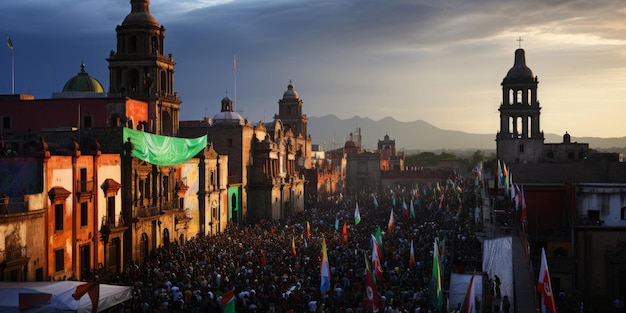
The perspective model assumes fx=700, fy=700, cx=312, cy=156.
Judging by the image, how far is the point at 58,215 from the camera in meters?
31.2

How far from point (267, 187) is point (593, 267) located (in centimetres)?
3540

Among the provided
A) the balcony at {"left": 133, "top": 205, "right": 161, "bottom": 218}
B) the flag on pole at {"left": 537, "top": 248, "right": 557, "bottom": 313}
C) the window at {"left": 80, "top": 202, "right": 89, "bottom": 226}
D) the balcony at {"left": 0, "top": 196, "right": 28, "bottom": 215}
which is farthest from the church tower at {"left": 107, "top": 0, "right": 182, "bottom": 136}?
the flag on pole at {"left": 537, "top": 248, "right": 557, "bottom": 313}

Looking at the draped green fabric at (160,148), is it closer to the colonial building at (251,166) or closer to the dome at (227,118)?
the colonial building at (251,166)

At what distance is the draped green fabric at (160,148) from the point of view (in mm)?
38344

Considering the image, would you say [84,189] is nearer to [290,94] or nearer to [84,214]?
[84,214]

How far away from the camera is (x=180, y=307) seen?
26609 millimetres

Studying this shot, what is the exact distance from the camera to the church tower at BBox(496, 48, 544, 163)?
6569 centimetres

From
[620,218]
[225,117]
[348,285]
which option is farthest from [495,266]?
[225,117]

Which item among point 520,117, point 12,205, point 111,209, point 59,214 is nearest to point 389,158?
point 520,117

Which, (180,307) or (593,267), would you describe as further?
(593,267)

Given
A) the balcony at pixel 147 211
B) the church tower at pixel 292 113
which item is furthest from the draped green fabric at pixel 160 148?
the church tower at pixel 292 113

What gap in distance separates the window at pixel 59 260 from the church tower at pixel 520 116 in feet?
150

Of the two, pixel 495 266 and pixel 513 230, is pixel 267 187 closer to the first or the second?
pixel 513 230

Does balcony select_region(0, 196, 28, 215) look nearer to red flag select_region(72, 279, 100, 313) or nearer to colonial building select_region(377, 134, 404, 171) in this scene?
red flag select_region(72, 279, 100, 313)
